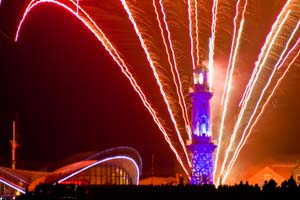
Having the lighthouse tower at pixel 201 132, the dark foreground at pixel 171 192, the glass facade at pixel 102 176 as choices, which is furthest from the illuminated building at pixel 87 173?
the dark foreground at pixel 171 192

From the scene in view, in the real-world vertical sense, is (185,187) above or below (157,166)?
below

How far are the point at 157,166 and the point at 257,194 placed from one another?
4813cm

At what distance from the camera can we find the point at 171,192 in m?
24.3

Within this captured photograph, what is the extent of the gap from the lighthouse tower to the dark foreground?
1215 cm

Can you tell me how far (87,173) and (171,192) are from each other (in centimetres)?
3125

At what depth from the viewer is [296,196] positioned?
63.5ft

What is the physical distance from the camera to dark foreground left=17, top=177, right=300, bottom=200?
20.2 m

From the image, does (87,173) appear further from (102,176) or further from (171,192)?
(171,192)

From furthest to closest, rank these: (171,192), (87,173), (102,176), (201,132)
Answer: (102,176), (87,173), (201,132), (171,192)

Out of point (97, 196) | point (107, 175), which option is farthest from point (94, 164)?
point (97, 196)

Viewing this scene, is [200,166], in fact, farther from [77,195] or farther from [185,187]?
[77,195]

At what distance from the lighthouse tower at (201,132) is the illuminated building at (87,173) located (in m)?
12.6

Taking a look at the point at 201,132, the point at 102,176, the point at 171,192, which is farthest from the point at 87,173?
the point at 171,192

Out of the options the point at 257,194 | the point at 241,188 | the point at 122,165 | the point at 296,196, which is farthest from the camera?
the point at 122,165
